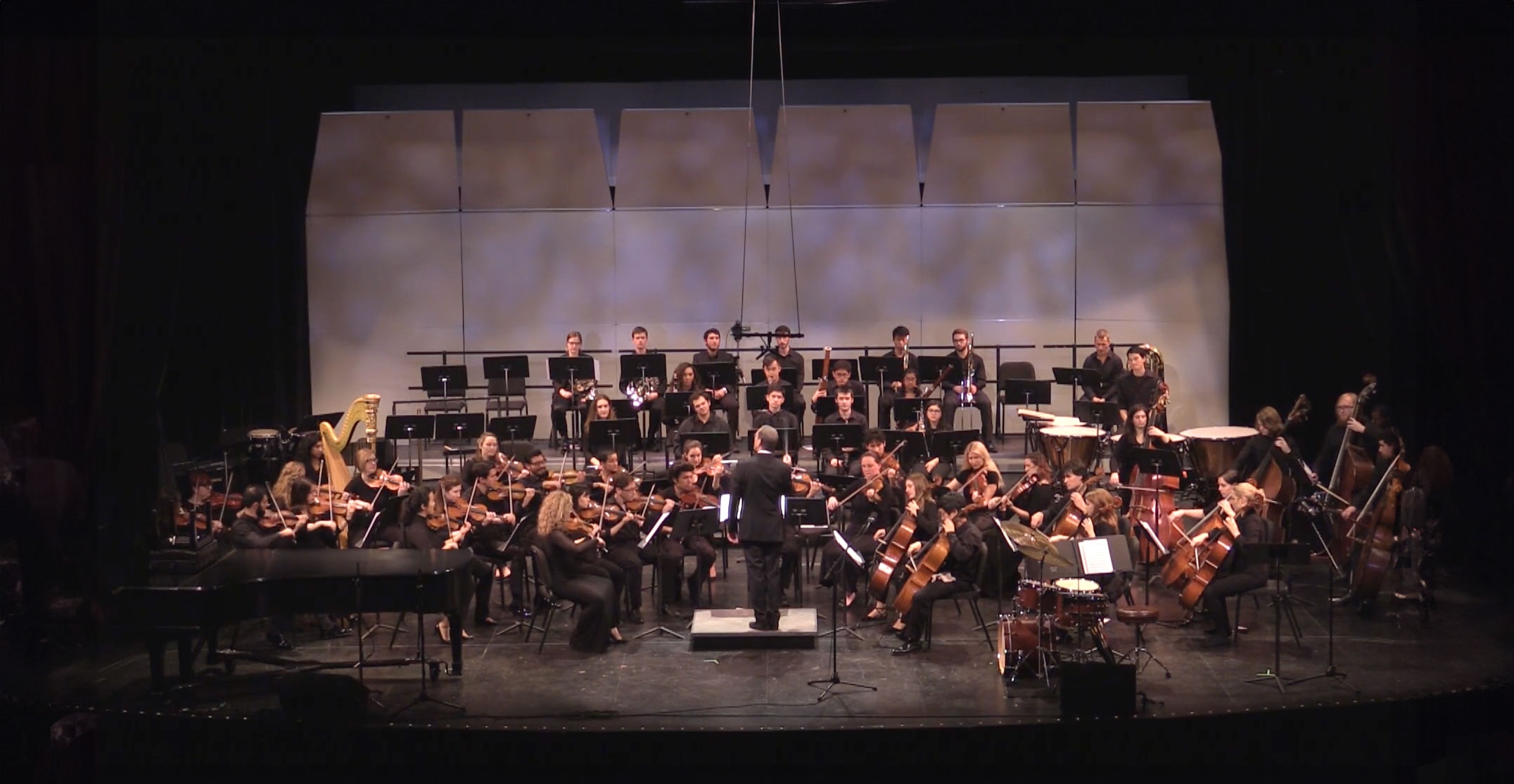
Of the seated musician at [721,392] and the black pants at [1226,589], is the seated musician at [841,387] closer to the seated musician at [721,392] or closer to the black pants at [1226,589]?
the seated musician at [721,392]

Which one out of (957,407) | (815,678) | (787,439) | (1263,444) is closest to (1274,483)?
(1263,444)

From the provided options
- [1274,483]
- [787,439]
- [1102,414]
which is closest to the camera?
[1274,483]

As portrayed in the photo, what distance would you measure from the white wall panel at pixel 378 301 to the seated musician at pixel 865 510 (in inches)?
292

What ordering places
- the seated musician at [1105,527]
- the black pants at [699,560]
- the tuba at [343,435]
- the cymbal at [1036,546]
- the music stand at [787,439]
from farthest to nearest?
the music stand at [787,439] < the tuba at [343,435] < the black pants at [699,560] < the seated musician at [1105,527] < the cymbal at [1036,546]

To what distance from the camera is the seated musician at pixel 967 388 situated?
1456 centimetres

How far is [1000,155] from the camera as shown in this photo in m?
17.2

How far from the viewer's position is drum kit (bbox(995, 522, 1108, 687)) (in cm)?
935

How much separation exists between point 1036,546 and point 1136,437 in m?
4.30

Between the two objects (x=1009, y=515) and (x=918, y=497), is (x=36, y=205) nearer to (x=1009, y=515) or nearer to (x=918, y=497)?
(x=918, y=497)

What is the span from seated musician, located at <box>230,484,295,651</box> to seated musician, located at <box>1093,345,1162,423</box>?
7.93 metres

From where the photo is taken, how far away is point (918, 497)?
10.9 m

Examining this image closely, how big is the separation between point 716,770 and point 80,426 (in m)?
6.22

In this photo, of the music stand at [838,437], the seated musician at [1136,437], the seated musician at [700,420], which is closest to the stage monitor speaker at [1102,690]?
the music stand at [838,437]

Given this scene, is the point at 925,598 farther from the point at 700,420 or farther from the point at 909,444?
the point at 700,420
